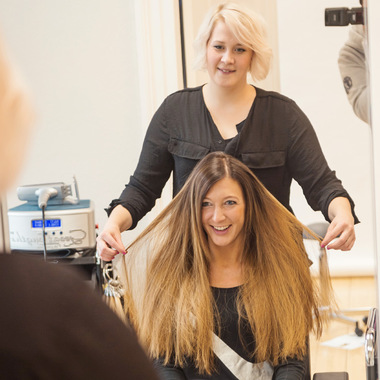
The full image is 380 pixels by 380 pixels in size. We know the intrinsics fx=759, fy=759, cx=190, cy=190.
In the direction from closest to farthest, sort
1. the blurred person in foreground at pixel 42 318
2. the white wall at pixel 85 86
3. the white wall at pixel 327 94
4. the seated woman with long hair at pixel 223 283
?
the blurred person in foreground at pixel 42 318 → the seated woman with long hair at pixel 223 283 → the white wall at pixel 85 86 → the white wall at pixel 327 94

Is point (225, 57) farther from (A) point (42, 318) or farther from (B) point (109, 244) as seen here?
(A) point (42, 318)

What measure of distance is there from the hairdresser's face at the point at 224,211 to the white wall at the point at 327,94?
7.67 feet

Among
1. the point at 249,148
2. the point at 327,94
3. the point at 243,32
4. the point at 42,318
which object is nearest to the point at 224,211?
the point at 249,148

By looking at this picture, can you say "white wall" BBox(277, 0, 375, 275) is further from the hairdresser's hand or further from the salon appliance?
the hairdresser's hand

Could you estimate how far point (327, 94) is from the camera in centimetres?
427

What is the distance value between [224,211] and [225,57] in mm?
409

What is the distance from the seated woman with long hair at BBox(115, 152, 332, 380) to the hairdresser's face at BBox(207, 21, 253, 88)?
0.20 meters

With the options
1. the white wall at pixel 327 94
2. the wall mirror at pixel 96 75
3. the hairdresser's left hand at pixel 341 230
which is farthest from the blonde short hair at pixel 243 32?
the white wall at pixel 327 94

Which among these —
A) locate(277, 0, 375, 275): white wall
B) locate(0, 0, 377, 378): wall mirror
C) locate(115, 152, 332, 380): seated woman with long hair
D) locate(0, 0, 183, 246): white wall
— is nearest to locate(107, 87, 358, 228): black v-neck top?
locate(115, 152, 332, 380): seated woman with long hair

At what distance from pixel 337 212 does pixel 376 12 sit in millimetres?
932

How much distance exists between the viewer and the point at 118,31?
3230 millimetres

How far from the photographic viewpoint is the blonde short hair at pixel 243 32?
6.56 feet

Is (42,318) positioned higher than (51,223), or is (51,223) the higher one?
(42,318)

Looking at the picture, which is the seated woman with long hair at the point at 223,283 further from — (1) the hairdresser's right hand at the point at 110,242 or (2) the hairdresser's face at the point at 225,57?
(2) the hairdresser's face at the point at 225,57
